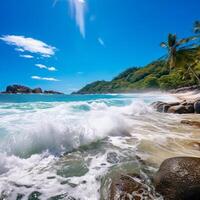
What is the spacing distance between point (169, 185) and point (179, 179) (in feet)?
0.98

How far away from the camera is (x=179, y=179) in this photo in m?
5.08

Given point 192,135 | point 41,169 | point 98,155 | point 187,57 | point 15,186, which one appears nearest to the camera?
point 15,186

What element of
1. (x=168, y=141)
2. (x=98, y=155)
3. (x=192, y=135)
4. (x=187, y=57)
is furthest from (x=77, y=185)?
(x=187, y=57)

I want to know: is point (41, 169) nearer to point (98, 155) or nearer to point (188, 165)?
point (98, 155)

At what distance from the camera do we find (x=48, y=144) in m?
9.40

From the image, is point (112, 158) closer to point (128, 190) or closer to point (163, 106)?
point (128, 190)

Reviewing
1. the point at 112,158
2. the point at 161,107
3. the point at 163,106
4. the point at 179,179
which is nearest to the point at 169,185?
the point at 179,179

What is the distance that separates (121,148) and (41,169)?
370cm

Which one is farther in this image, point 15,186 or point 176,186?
point 15,186

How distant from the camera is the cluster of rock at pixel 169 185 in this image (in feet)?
15.9

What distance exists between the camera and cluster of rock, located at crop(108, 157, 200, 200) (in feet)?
15.9

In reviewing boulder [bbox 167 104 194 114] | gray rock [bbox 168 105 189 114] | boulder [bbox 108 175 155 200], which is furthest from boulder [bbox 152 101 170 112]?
boulder [bbox 108 175 155 200]

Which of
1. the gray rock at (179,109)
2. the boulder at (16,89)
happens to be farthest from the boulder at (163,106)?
the boulder at (16,89)

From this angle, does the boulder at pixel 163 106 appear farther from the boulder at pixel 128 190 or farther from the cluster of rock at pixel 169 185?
the boulder at pixel 128 190
